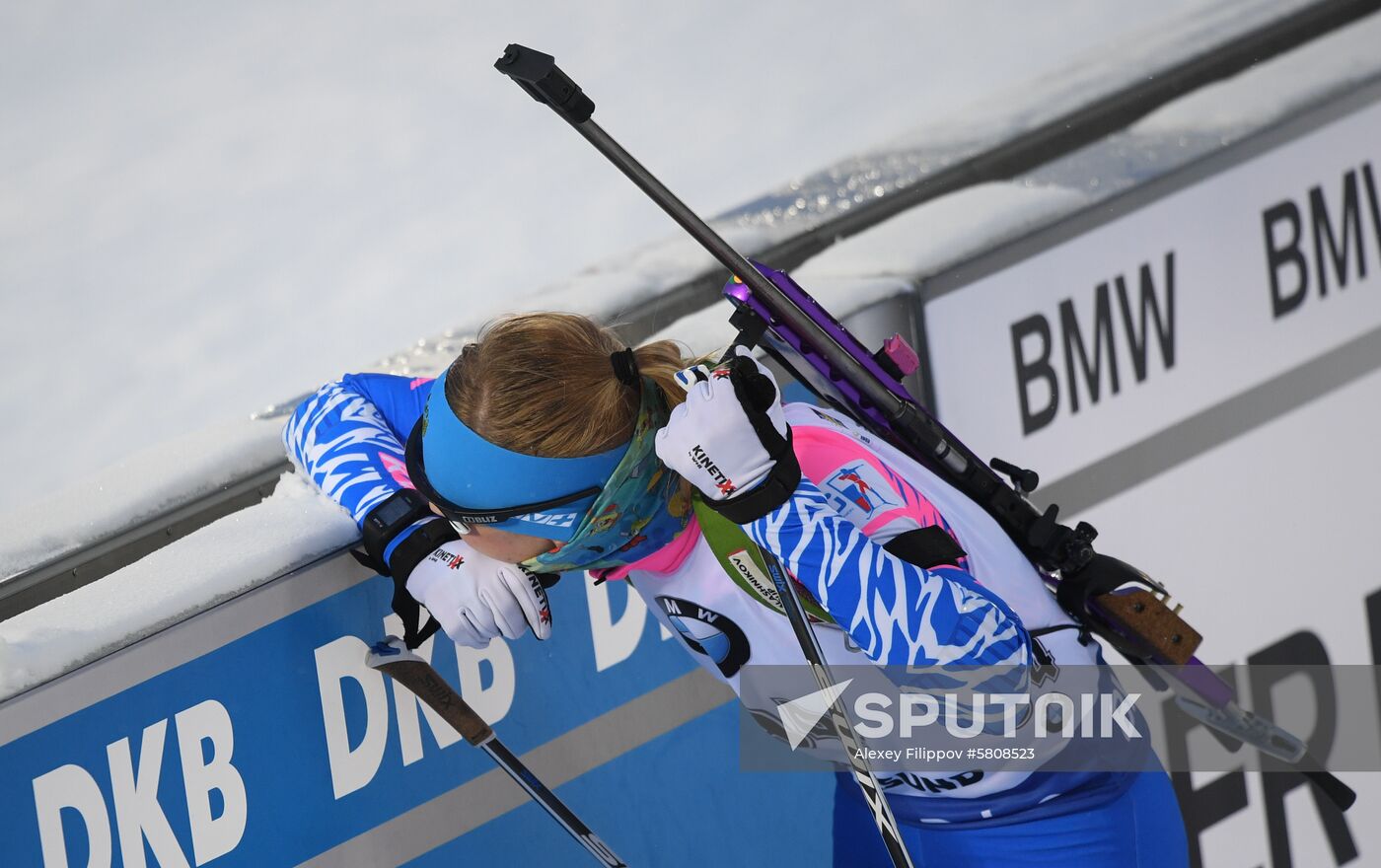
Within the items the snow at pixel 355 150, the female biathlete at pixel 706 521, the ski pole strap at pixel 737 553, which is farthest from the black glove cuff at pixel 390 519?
the snow at pixel 355 150

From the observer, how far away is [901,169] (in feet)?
9.07

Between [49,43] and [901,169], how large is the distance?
260 centimetres

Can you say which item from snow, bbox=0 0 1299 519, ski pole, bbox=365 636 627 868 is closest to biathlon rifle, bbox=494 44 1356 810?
ski pole, bbox=365 636 627 868

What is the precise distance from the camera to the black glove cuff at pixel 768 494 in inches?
53.6

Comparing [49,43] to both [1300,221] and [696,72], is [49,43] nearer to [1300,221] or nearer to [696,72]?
[696,72]

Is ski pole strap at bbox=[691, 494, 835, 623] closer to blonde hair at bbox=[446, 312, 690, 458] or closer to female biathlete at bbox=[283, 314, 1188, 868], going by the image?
female biathlete at bbox=[283, 314, 1188, 868]

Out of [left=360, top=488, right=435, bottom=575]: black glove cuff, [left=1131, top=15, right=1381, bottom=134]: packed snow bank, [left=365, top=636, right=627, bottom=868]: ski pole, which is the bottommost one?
[left=365, top=636, right=627, bottom=868]: ski pole

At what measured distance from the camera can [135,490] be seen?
6.39ft

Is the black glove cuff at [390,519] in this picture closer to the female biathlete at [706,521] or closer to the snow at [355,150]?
the female biathlete at [706,521]

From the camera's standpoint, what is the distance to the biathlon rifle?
5.53 feet

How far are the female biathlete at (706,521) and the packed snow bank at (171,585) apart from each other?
0.17 feet

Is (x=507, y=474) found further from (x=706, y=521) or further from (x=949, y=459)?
(x=949, y=459)

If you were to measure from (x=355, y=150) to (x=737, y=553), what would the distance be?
2.79 meters

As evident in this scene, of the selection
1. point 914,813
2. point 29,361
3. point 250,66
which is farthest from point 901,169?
point 250,66
